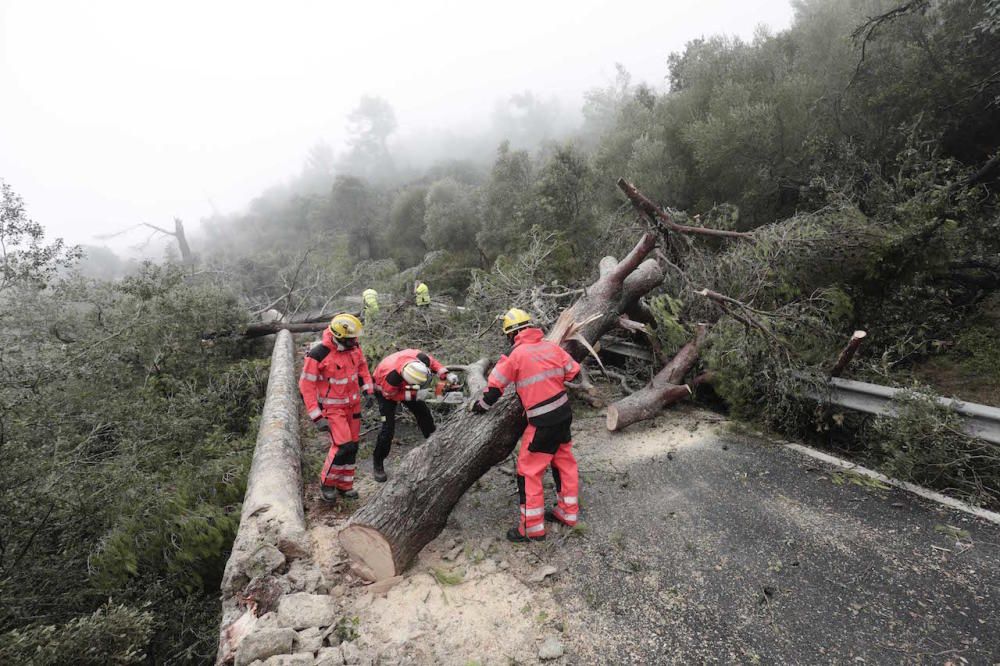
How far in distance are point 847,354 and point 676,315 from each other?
64.0 inches

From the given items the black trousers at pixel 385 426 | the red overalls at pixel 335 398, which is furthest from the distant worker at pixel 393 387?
the red overalls at pixel 335 398

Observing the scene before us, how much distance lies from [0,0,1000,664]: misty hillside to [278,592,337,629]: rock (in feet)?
2.71

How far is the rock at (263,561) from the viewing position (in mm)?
2619

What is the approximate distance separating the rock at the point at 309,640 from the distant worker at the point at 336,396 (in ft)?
4.96

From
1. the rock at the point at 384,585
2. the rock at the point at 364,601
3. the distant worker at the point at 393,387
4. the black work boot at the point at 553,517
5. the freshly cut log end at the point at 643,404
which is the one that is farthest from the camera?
the freshly cut log end at the point at 643,404

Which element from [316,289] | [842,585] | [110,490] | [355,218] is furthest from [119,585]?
[355,218]

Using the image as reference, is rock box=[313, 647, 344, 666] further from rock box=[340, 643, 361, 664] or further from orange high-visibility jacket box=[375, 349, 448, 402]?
orange high-visibility jacket box=[375, 349, 448, 402]

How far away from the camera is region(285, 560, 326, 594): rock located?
2.61m

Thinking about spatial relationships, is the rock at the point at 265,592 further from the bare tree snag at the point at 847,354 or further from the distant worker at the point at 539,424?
the bare tree snag at the point at 847,354

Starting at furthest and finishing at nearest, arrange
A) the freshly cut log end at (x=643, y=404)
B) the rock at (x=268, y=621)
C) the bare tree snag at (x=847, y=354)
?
the freshly cut log end at (x=643, y=404)
the bare tree snag at (x=847, y=354)
the rock at (x=268, y=621)

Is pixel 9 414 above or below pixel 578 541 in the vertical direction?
above

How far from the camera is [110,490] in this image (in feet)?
11.8

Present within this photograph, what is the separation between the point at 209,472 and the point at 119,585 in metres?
1.05

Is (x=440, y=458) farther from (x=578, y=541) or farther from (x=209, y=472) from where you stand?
(x=209, y=472)
